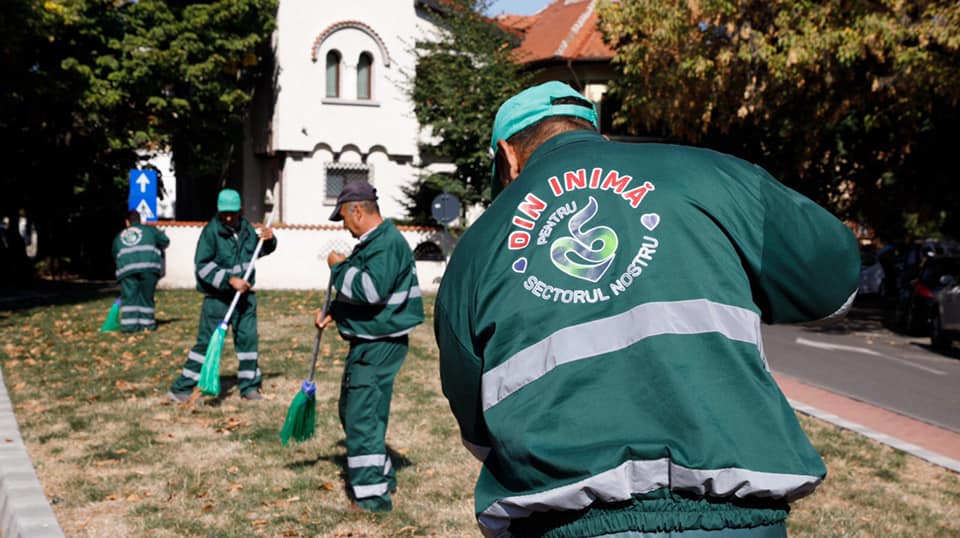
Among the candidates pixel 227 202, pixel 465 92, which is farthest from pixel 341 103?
pixel 227 202

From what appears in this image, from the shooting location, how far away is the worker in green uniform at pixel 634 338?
2318mm

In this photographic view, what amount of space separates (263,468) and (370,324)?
1889mm

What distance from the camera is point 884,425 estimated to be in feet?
31.9

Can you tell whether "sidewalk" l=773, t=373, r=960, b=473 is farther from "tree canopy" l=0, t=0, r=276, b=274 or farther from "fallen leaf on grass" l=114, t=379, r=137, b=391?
"tree canopy" l=0, t=0, r=276, b=274

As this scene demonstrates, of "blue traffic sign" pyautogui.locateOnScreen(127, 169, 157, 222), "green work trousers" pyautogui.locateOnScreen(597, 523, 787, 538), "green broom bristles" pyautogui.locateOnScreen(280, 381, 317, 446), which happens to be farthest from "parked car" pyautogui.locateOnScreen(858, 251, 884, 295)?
"green work trousers" pyautogui.locateOnScreen(597, 523, 787, 538)

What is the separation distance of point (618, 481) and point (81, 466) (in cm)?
634

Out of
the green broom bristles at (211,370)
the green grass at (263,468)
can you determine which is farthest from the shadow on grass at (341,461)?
the green broom bristles at (211,370)

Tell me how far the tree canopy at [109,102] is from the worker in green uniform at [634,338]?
1040 inches

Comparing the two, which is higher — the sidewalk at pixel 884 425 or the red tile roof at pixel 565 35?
the red tile roof at pixel 565 35

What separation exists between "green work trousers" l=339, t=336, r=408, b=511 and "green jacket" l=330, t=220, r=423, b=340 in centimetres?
11

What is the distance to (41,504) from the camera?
6055 mm

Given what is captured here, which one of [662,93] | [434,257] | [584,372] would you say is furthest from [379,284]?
[434,257]

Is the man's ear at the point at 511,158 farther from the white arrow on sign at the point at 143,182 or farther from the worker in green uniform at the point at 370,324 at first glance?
the white arrow on sign at the point at 143,182

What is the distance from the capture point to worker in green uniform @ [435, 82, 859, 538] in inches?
91.3
